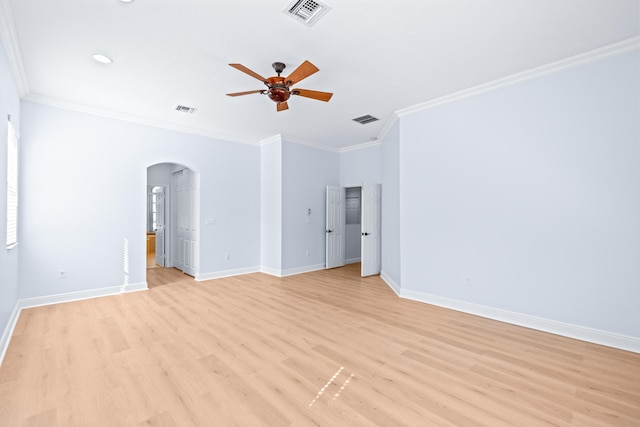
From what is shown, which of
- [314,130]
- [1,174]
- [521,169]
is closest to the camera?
[1,174]

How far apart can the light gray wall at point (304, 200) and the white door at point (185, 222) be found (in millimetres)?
1913

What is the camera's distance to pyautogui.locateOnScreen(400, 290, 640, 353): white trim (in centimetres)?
302

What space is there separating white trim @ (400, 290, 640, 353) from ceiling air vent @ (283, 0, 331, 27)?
3919 millimetres

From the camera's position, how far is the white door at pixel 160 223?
772 centimetres

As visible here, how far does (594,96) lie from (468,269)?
94.7 inches

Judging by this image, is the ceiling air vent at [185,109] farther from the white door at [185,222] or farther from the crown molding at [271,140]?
the crown molding at [271,140]

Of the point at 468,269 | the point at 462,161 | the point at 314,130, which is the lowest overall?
the point at 468,269

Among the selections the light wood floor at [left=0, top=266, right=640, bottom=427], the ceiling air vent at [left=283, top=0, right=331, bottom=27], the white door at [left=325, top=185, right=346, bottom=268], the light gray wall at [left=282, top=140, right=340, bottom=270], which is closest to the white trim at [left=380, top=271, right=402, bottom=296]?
the light wood floor at [left=0, top=266, right=640, bottom=427]

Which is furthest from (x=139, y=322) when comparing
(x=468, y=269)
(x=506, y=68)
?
(x=506, y=68)

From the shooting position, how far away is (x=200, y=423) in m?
1.94

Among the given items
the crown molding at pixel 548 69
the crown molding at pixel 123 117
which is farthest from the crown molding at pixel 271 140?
the crown molding at pixel 548 69

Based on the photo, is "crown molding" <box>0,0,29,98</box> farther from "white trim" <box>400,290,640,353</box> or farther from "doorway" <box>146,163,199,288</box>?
"white trim" <box>400,290,640,353</box>

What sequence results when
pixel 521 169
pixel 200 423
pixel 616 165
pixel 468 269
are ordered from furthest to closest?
pixel 468 269
pixel 521 169
pixel 616 165
pixel 200 423

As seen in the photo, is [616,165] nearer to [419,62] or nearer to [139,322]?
[419,62]
